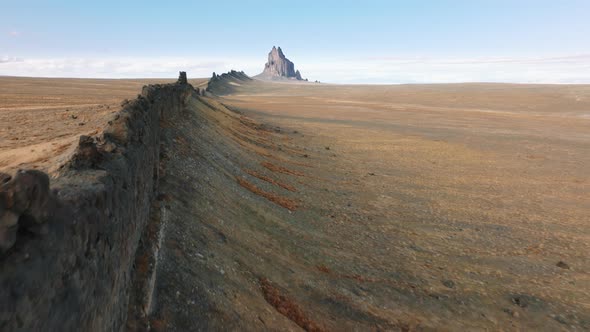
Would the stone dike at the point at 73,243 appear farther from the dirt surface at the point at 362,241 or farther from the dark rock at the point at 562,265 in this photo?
the dark rock at the point at 562,265

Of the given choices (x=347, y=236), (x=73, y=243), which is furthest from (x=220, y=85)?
(x=73, y=243)

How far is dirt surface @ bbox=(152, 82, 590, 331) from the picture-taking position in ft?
24.7

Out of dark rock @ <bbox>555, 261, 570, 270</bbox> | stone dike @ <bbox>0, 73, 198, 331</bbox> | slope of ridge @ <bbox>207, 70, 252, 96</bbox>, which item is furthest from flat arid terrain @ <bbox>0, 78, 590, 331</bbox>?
slope of ridge @ <bbox>207, 70, 252, 96</bbox>

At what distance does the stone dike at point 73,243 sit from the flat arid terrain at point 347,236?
864 mm

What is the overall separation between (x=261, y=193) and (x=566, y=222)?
11290 mm

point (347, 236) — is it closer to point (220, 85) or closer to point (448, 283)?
point (448, 283)

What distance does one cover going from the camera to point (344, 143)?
100ft

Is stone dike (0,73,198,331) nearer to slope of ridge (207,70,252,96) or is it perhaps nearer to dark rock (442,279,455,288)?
dark rock (442,279,455,288)

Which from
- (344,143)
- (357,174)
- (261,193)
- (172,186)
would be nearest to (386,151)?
(344,143)

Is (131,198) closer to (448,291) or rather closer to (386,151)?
(448,291)

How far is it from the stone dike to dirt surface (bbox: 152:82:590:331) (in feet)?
4.21

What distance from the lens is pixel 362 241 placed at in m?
12.6

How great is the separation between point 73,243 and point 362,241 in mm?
10022

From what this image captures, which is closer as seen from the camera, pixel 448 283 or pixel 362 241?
pixel 448 283
